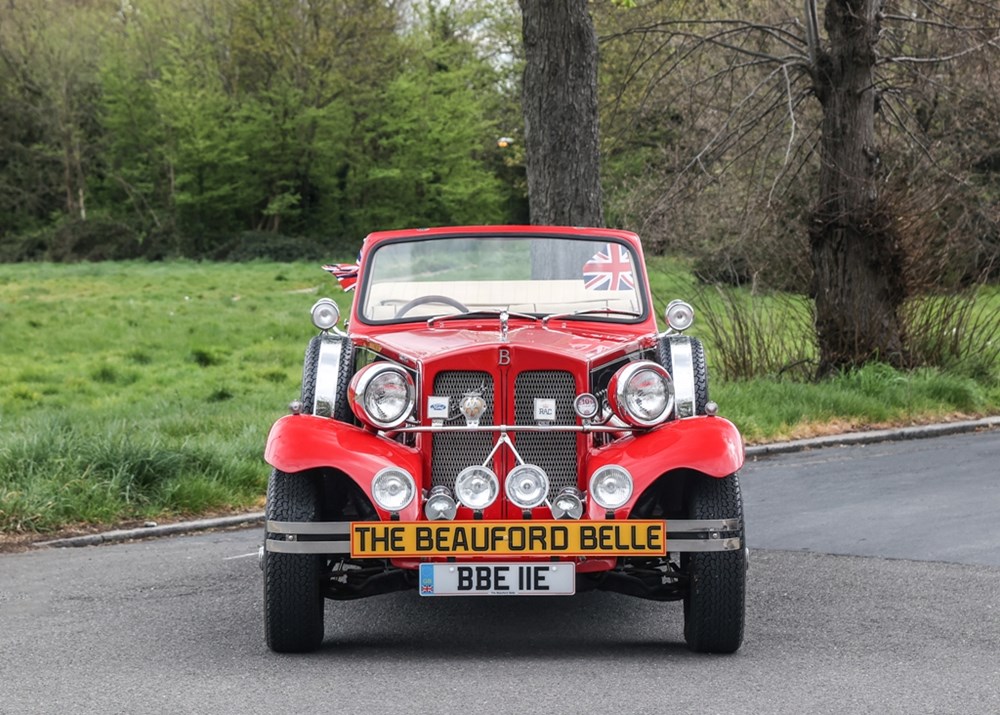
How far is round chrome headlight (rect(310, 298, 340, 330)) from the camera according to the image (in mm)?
7148

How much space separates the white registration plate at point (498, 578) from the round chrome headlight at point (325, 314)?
1.71 m

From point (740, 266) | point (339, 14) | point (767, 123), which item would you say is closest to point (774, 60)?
point (767, 123)

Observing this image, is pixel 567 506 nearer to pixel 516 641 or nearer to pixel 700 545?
pixel 700 545

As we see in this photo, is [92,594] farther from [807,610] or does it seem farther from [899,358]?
[899,358]

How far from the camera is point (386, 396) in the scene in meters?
6.30

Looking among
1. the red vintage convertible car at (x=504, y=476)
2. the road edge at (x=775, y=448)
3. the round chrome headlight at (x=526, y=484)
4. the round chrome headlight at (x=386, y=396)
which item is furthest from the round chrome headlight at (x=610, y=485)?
the road edge at (x=775, y=448)

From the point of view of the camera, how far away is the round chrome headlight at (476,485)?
6.06 metres

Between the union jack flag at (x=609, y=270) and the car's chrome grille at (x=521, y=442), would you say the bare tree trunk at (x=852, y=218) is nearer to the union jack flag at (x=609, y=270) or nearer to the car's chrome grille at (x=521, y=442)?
the union jack flag at (x=609, y=270)

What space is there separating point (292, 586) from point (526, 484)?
41.6 inches

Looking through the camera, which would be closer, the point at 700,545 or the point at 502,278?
the point at 700,545

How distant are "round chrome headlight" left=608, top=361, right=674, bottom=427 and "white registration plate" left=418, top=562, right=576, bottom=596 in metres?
0.78

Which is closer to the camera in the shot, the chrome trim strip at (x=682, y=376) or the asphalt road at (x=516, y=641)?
the asphalt road at (x=516, y=641)

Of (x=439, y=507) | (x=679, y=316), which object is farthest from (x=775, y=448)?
(x=439, y=507)

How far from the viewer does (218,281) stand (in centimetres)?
4028
